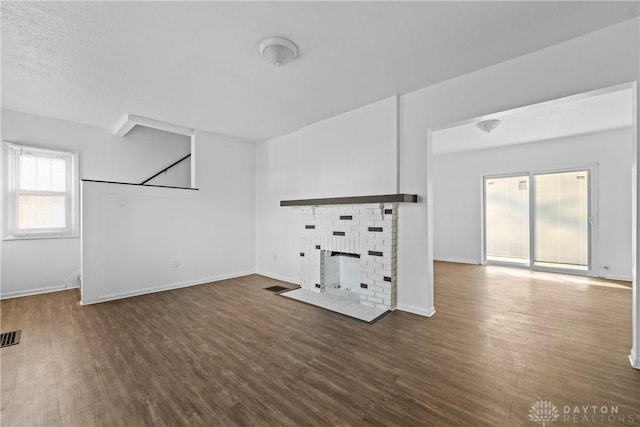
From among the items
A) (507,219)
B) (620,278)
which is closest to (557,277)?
(620,278)

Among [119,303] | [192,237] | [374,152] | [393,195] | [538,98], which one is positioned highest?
[538,98]

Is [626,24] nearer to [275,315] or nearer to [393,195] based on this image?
[393,195]

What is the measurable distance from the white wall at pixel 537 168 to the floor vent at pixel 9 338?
652cm

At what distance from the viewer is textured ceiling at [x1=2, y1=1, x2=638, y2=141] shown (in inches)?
81.0

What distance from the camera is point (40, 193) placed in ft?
14.0

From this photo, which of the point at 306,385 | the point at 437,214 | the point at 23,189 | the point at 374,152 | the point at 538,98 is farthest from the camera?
the point at 437,214

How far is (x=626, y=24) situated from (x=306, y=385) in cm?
379

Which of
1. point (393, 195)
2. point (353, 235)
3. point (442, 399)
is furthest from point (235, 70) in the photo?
point (442, 399)

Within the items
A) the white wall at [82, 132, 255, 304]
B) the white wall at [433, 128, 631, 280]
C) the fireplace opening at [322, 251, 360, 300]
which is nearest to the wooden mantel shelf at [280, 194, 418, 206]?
the fireplace opening at [322, 251, 360, 300]

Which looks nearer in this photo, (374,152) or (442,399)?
(442,399)

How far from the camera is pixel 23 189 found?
415 cm

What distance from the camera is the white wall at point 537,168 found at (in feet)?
16.1

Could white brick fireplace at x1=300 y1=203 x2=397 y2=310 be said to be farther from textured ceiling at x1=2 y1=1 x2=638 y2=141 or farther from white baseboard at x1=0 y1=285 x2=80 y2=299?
white baseboard at x1=0 y1=285 x2=80 y2=299

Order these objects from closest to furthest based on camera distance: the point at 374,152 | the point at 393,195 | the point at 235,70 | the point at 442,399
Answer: the point at 442,399 → the point at 235,70 → the point at 393,195 → the point at 374,152
